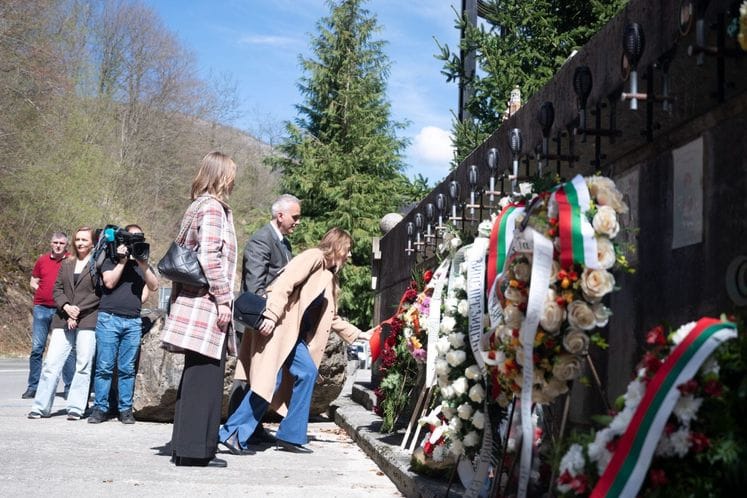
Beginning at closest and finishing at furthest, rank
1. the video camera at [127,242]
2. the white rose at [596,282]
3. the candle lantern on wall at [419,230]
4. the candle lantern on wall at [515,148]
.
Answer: the white rose at [596,282] < the candle lantern on wall at [515,148] < the video camera at [127,242] < the candle lantern on wall at [419,230]

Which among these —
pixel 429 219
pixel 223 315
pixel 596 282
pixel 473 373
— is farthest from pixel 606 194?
pixel 429 219

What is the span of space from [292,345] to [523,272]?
14.0ft

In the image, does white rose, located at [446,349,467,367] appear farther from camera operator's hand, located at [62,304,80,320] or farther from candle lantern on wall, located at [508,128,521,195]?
camera operator's hand, located at [62,304,80,320]

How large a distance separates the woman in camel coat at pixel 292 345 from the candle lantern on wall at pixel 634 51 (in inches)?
158

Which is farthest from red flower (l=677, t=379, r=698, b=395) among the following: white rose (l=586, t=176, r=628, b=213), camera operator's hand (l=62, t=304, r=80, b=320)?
camera operator's hand (l=62, t=304, r=80, b=320)

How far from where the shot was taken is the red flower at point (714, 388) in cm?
251

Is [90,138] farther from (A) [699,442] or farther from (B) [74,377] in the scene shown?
(A) [699,442]

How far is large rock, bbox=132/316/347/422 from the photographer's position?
9297 millimetres

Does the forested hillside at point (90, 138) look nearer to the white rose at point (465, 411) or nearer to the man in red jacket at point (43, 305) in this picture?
the man in red jacket at point (43, 305)

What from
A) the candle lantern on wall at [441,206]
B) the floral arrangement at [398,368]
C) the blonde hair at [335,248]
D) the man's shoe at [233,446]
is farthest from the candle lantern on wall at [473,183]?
the man's shoe at [233,446]

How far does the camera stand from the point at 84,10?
37.0 meters

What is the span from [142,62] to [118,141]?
3.86 meters

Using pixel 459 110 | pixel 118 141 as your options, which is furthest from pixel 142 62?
pixel 459 110

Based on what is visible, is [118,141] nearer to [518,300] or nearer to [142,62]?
[142,62]
